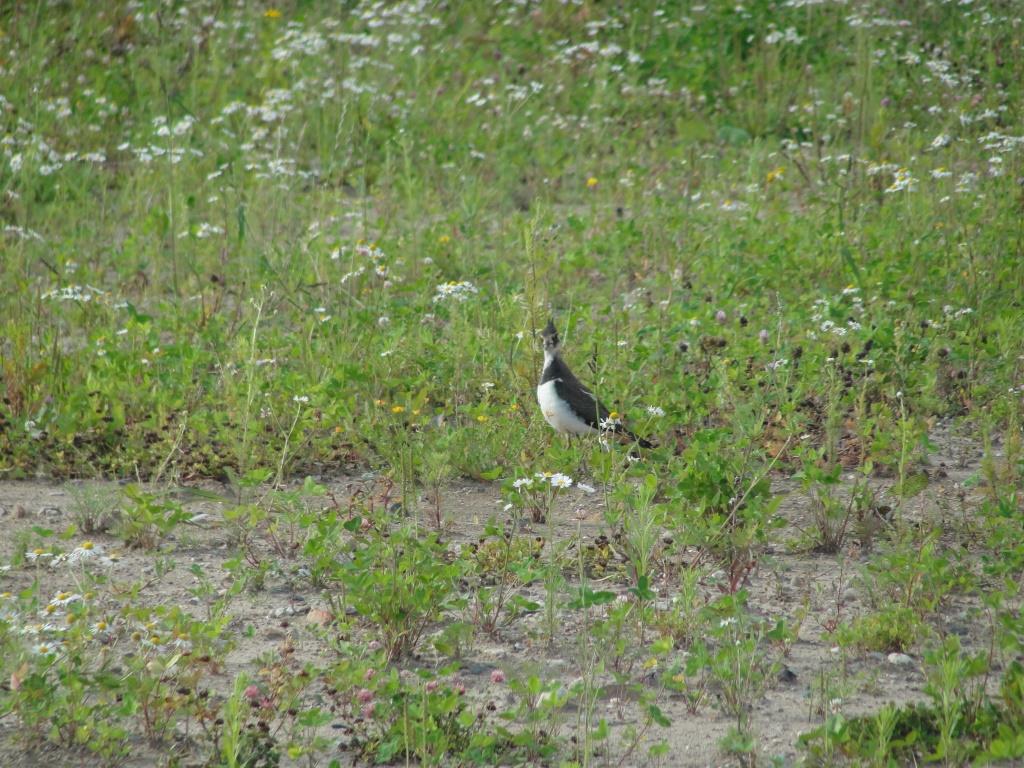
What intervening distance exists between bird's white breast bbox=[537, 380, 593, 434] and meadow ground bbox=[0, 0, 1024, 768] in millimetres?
84

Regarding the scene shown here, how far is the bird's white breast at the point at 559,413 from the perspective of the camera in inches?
226

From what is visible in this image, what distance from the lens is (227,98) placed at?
10586 millimetres

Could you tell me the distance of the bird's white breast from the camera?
226 inches

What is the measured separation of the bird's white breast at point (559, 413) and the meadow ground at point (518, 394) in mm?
84

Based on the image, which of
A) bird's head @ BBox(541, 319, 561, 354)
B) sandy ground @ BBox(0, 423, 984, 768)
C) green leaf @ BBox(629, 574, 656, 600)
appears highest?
green leaf @ BBox(629, 574, 656, 600)

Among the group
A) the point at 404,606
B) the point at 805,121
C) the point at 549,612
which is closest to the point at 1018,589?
the point at 549,612

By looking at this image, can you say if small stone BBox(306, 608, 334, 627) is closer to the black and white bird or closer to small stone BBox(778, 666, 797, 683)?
small stone BBox(778, 666, 797, 683)

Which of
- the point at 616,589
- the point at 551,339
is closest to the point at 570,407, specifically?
the point at 551,339

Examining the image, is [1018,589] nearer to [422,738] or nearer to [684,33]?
[422,738]

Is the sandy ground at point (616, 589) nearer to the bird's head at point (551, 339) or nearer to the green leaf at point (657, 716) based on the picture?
the green leaf at point (657, 716)

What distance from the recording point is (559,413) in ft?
18.9

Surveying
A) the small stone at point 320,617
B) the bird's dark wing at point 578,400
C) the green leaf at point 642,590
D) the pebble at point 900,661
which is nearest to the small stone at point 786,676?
the pebble at point 900,661

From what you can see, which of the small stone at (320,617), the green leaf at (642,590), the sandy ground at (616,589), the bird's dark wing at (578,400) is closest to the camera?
the sandy ground at (616,589)

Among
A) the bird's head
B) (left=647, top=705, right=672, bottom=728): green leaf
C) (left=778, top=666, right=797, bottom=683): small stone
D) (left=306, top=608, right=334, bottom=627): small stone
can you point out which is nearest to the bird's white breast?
the bird's head
